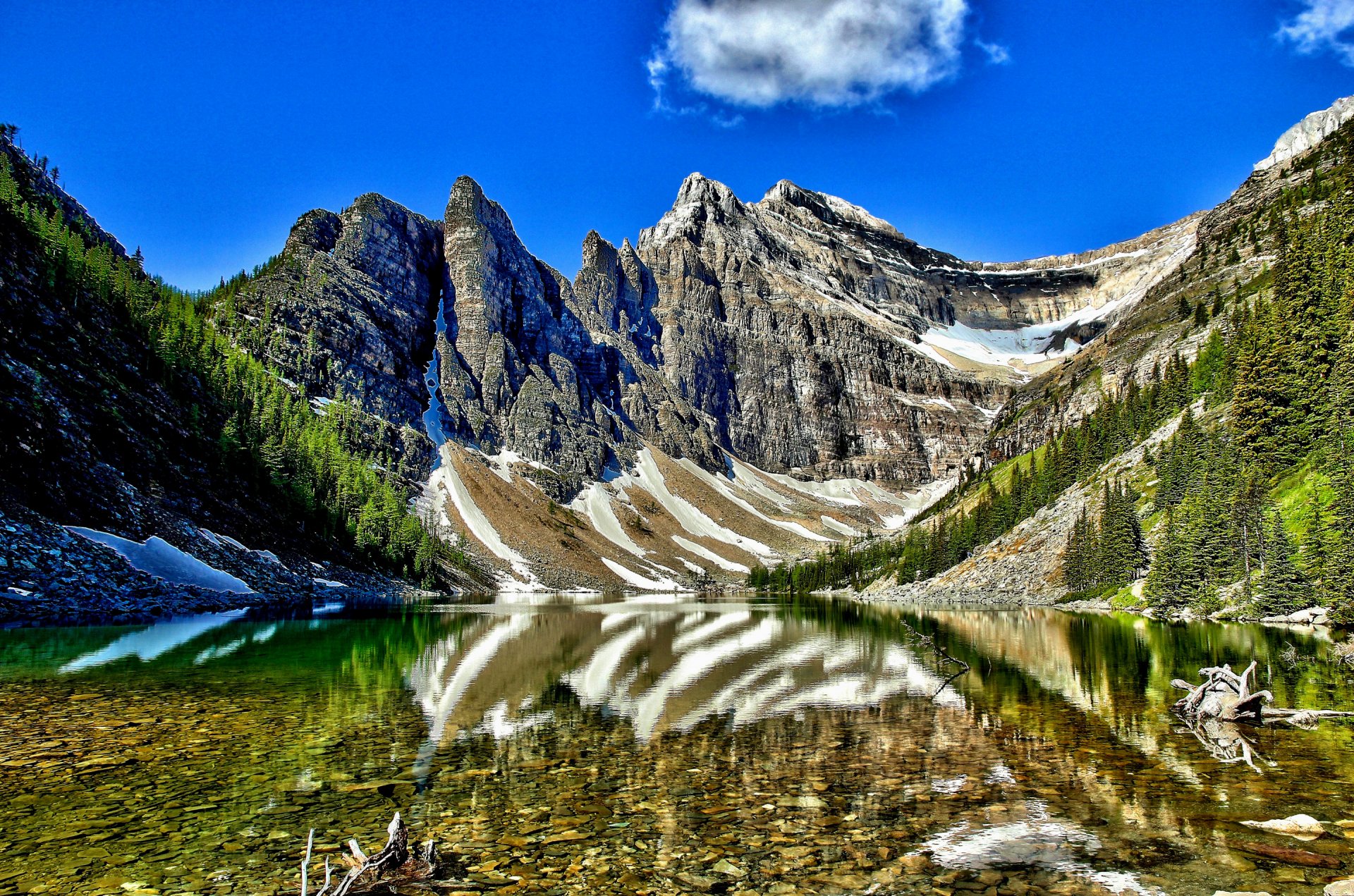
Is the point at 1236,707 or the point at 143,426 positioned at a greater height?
the point at 143,426

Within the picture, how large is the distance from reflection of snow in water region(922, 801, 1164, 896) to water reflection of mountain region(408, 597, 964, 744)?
32.3 ft

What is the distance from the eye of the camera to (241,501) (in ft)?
266

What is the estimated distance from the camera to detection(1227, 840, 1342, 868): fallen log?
33.9 ft

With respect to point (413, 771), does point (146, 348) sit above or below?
above

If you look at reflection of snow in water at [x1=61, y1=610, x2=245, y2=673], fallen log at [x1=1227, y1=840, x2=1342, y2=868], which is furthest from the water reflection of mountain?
fallen log at [x1=1227, y1=840, x2=1342, y2=868]

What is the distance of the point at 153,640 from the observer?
38.8 m

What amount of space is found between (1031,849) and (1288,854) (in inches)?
136

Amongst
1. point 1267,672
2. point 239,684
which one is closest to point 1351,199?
point 1267,672

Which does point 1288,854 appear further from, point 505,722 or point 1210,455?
point 1210,455

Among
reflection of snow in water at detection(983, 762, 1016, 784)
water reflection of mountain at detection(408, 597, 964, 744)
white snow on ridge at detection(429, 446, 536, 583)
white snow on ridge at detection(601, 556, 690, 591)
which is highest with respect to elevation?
white snow on ridge at detection(429, 446, 536, 583)

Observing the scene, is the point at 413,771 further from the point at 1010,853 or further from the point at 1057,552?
the point at 1057,552

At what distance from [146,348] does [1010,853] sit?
105 meters

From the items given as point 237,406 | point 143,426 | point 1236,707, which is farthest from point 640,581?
point 1236,707

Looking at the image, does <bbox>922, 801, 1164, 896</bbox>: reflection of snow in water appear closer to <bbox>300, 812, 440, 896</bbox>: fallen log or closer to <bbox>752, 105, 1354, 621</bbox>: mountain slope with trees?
<bbox>300, 812, 440, 896</bbox>: fallen log
